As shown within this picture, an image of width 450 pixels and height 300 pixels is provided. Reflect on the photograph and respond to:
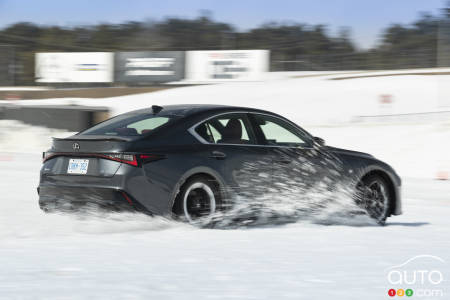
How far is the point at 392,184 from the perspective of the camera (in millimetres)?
9172

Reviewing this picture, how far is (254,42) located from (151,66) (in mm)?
13521

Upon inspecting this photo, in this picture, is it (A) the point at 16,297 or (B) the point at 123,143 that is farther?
(B) the point at 123,143

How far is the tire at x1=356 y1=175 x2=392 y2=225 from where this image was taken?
8.86m

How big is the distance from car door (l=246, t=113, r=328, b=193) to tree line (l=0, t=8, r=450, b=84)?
31.2 metres

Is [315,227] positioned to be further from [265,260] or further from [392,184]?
[265,260]

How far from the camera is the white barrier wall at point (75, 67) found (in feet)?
165

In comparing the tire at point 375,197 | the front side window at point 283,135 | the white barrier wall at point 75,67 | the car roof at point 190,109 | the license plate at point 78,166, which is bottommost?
the tire at point 375,197

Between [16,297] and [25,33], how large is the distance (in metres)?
96.2

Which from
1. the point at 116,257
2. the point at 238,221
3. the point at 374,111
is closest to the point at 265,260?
the point at 116,257

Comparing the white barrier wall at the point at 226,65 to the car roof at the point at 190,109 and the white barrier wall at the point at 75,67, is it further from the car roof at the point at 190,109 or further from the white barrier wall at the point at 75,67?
the car roof at the point at 190,109

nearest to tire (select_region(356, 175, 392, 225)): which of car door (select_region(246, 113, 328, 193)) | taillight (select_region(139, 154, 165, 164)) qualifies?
car door (select_region(246, 113, 328, 193))

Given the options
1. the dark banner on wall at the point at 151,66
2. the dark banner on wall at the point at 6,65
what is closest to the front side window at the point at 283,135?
the dark banner on wall at the point at 151,66

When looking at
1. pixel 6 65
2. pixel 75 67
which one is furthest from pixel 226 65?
pixel 6 65

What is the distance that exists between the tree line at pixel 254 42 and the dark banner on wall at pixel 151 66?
4154 millimetres
